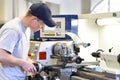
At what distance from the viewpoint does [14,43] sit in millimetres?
1774

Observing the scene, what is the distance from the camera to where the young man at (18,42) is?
68.6 inches

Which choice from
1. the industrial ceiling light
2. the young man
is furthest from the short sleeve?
the industrial ceiling light

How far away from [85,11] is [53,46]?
1411 mm

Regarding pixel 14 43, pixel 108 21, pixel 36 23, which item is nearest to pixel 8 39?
pixel 14 43

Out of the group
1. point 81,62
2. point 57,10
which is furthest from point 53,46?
point 57,10

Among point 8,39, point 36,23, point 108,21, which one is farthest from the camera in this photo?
point 108,21

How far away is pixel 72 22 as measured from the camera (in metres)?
2.88

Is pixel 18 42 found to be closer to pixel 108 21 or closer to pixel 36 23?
pixel 36 23

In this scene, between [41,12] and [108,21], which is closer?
[41,12]

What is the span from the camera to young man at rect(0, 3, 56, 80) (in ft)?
5.72

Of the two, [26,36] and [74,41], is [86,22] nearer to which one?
[74,41]

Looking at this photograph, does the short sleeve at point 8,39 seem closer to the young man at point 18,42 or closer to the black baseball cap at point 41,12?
the young man at point 18,42

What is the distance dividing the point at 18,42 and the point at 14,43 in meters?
0.05

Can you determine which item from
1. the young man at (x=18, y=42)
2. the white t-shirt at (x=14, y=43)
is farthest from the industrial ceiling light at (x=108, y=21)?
the white t-shirt at (x=14, y=43)
